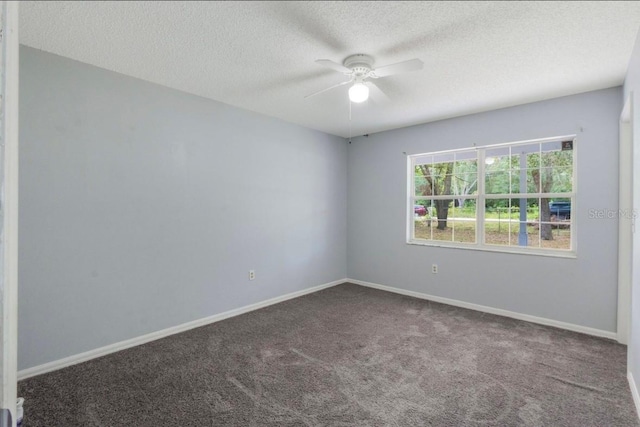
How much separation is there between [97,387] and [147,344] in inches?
26.8

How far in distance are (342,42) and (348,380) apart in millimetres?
2453

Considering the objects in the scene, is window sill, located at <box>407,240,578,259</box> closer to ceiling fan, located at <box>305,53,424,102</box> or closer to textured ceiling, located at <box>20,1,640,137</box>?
textured ceiling, located at <box>20,1,640,137</box>

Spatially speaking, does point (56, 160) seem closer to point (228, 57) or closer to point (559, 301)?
point (228, 57)

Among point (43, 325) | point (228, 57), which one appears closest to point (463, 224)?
point (228, 57)

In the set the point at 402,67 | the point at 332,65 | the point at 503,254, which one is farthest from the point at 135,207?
the point at 503,254

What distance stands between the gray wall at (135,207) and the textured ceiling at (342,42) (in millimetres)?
310

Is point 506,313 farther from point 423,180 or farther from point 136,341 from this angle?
point 136,341

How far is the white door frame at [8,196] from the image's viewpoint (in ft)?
2.44

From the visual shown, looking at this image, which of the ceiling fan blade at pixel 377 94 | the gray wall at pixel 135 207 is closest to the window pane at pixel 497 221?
the ceiling fan blade at pixel 377 94

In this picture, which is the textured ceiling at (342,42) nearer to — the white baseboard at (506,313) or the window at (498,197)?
the window at (498,197)

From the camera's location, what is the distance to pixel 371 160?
4.93 m

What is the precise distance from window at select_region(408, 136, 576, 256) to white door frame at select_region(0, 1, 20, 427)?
4.19 m

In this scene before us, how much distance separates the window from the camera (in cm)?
344

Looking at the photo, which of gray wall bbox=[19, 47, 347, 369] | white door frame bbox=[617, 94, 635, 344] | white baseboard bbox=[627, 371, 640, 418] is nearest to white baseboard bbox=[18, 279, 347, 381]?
gray wall bbox=[19, 47, 347, 369]
